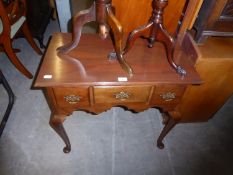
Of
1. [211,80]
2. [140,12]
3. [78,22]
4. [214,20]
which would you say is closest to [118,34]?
[78,22]

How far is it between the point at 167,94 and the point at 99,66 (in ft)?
1.22

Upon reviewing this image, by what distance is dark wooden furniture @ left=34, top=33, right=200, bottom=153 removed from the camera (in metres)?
0.86

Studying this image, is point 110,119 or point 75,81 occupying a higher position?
point 75,81

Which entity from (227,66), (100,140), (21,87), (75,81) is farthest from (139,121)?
(21,87)

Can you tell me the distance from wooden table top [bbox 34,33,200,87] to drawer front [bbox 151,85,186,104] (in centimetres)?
5

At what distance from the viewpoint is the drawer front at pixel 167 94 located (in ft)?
3.07

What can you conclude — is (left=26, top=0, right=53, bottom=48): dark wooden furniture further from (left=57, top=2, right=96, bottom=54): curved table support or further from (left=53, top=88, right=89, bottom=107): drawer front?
(left=53, top=88, right=89, bottom=107): drawer front

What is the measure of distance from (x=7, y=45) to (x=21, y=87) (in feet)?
1.32

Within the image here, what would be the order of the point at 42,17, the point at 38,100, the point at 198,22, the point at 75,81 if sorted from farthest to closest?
the point at 42,17 < the point at 38,100 < the point at 198,22 < the point at 75,81

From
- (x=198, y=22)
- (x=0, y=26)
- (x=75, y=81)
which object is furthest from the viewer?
(x=0, y=26)

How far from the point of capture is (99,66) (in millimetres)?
933

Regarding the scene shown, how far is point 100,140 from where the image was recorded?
144 cm

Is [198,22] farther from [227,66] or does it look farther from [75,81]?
[75,81]

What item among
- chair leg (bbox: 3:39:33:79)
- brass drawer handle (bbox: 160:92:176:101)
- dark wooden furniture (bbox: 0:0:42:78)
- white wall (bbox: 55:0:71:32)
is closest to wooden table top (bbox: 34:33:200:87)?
brass drawer handle (bbox: 160:92:176:101)
